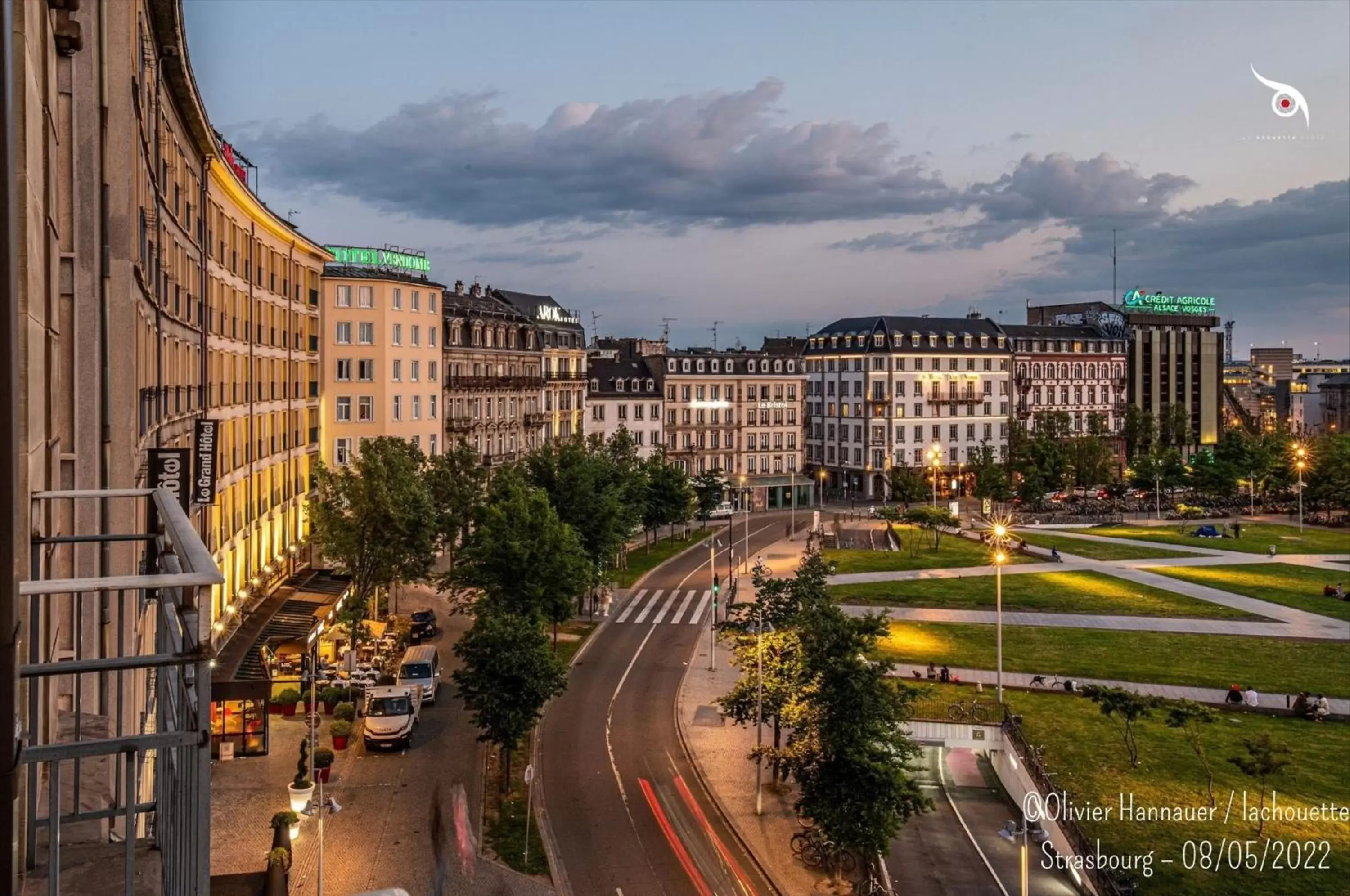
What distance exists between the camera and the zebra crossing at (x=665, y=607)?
5641 cm

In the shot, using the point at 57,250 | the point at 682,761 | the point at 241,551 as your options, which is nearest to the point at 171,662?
the point at 57,250

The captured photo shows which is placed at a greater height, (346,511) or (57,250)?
(57,250)

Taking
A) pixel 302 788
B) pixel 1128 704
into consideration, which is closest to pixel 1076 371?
pixel 1128 704

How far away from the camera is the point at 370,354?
65188 mm

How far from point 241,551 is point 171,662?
41497 millimetres

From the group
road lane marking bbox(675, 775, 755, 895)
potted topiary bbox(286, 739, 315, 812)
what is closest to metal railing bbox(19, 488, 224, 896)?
potted topiary bbox(286, 739, 315, 812)

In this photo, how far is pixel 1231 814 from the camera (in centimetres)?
2989

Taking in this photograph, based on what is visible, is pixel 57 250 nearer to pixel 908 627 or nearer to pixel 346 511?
pixel 346 511

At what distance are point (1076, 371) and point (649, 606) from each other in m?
87.4

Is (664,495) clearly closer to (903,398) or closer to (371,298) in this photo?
(371,298)

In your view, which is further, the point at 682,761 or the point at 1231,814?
the point at 682,761

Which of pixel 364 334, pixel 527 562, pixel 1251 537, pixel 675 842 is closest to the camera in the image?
pixel 675 842

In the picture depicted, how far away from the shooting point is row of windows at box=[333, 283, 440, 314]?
2530 inches

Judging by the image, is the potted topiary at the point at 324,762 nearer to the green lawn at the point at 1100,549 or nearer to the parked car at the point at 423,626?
the parked car at the point at 423,626
